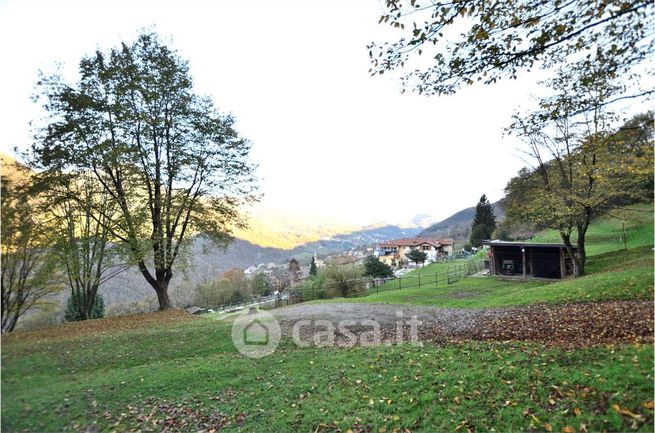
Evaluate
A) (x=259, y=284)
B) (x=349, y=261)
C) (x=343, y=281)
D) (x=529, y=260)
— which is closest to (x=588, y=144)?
(x=259, y=284)

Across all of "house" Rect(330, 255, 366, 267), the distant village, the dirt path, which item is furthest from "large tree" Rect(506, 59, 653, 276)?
"house" Rect(330, 255, 366, 267)

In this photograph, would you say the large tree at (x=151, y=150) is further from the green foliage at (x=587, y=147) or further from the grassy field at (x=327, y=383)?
the green foliage at (x=587, y=147)

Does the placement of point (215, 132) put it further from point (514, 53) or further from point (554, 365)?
point (554, 365)

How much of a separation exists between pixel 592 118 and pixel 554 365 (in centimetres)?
343

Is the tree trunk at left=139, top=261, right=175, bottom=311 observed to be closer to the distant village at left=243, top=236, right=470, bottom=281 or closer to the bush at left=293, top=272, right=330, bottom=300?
the distant village at left=243, top=236, right=470, bottom=281

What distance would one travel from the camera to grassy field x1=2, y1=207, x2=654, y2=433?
8.49 ft

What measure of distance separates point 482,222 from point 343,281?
56.3 feet

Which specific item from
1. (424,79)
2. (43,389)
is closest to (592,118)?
(424,79)

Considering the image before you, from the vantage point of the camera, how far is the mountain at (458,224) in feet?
31.8

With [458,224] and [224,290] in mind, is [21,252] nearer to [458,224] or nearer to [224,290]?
[224,290]

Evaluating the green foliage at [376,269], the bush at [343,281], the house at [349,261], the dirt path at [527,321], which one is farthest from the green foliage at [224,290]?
the green foliage at [376,269]

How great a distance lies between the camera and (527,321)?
6.63 metres

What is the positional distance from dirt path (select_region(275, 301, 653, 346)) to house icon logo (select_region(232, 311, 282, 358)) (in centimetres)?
60

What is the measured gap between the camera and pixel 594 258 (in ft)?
22.5
